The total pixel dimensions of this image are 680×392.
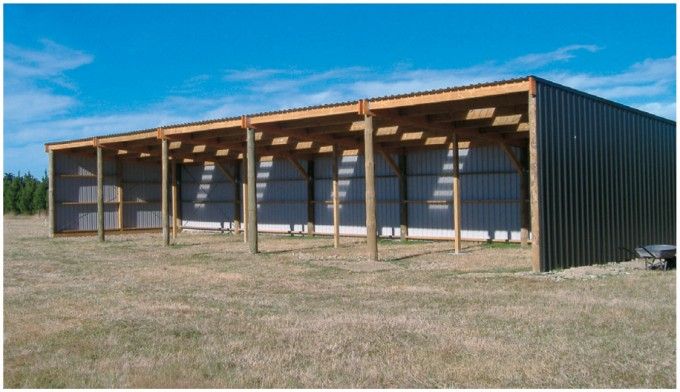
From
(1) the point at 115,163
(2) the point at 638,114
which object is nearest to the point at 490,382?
(2) the point at 638,114

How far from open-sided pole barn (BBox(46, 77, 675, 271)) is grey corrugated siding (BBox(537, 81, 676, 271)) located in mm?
46

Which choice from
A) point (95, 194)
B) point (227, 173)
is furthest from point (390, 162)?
point (95, 194)

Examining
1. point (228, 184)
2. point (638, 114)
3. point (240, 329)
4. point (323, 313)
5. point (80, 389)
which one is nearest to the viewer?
point (80, 389)

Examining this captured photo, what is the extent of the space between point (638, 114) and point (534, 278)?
7417mm

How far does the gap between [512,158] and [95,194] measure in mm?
19362

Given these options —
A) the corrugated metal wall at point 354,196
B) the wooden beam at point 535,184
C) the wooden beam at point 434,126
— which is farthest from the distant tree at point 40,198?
the wooden beam at point 535,184

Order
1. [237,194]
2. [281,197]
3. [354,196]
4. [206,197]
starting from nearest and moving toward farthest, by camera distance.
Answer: [354,196] < [281,197] < [237,194] < [206,197]

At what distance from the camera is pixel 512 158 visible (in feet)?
67.3

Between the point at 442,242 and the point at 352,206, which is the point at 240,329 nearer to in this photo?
the point at 442,242

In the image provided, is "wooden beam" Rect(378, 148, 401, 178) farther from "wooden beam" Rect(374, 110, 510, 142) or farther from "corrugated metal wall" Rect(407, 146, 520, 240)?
"wooden beam" Rect(374, 110, 510, 142)

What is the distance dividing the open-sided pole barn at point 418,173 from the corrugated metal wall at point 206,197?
68 mm

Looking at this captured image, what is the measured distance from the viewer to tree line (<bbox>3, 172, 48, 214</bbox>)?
57719mm

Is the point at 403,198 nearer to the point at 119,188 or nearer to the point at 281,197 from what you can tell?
the point at 281,197

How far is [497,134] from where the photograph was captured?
64.3 ft
